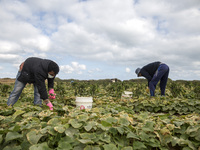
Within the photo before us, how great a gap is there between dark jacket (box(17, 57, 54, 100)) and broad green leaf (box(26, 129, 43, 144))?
5.66ft

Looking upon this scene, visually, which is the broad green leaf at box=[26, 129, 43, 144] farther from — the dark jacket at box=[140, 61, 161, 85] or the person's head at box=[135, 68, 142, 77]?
the person's head at box=[135, 68, 142, 77]

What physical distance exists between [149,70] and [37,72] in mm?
4376

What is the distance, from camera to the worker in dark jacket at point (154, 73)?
636 centimetres

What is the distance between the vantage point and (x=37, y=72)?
3.83 meters

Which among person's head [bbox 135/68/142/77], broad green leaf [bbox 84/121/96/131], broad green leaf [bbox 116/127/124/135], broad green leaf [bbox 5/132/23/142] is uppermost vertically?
person's head [bbox 135/68/142/77]

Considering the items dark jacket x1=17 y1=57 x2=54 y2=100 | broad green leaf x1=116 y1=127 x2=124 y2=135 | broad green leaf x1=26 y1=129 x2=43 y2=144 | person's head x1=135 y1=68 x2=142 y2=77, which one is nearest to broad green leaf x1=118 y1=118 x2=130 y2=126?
broad green leaf x1=116 y1=127 x2=124 y2=135

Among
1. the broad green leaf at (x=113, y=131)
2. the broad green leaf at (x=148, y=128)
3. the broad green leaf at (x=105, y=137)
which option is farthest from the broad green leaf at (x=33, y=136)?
the broad green leaf at (x=148, y=128)

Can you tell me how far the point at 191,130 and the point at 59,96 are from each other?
4192 mm

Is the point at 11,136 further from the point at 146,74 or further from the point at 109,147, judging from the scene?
the point at 146,74

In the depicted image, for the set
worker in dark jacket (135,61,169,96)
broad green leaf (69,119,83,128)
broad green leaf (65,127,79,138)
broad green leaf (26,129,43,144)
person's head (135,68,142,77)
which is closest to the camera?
broad green leaf (26,129,43,144)

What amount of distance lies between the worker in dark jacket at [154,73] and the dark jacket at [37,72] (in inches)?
155

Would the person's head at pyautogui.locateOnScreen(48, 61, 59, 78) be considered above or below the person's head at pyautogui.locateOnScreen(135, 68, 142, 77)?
below

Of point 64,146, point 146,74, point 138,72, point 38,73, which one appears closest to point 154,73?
point 146,74

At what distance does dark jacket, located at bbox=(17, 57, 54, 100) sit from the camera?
384 centimetres
